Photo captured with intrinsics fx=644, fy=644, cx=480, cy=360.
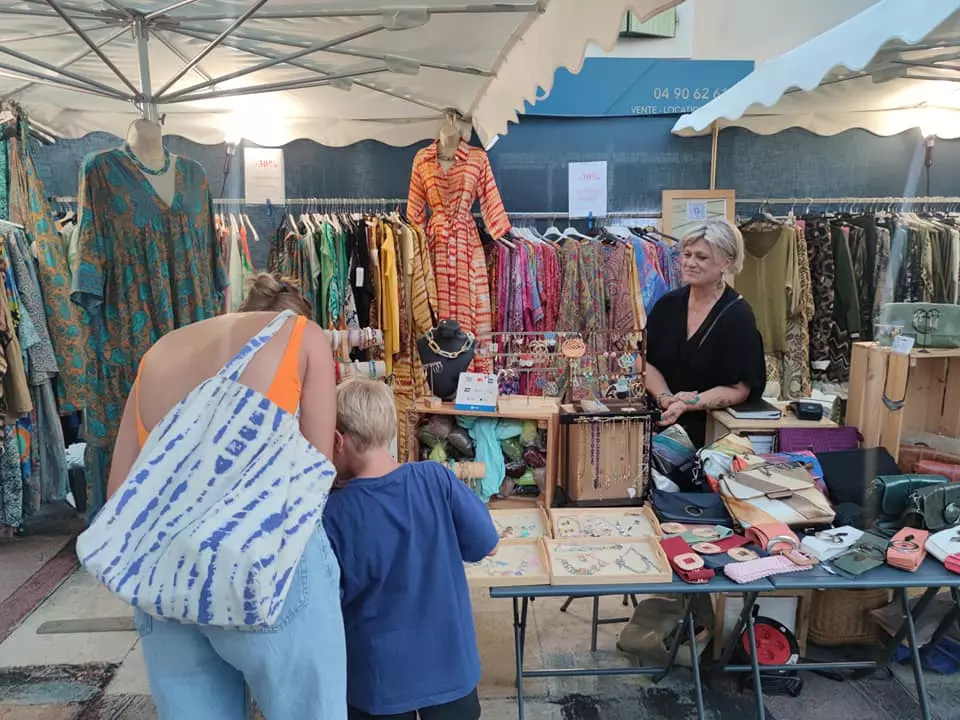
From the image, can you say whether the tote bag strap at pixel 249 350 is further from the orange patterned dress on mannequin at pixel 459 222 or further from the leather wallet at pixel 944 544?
the orange patterned dress on mannequin at pixel 459 222

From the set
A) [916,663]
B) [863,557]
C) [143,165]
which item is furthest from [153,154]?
[916,663]

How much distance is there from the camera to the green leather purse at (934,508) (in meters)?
2.10

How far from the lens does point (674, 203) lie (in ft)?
16.1

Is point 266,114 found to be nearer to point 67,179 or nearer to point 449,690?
point 67,179

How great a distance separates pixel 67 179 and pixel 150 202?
278cm

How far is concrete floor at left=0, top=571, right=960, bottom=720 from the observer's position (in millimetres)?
2314

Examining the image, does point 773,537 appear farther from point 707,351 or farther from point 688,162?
point 688,162

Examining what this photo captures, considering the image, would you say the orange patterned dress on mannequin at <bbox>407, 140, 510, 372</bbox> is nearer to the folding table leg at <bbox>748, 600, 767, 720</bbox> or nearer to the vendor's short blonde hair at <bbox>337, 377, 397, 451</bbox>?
the folding table leg at <bbox>748, 600, 767, 720</bbox>

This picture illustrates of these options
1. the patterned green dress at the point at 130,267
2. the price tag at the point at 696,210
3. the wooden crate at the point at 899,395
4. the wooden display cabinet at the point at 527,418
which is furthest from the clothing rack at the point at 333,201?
the wooden crate at the point at 899,395

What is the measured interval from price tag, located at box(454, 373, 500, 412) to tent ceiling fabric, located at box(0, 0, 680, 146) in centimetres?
120

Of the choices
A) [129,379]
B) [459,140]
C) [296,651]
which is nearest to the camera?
[296,651]

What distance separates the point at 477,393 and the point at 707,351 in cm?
112

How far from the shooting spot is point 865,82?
14.3 ft

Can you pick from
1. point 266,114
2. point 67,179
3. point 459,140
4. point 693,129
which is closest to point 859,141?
point 693,129
